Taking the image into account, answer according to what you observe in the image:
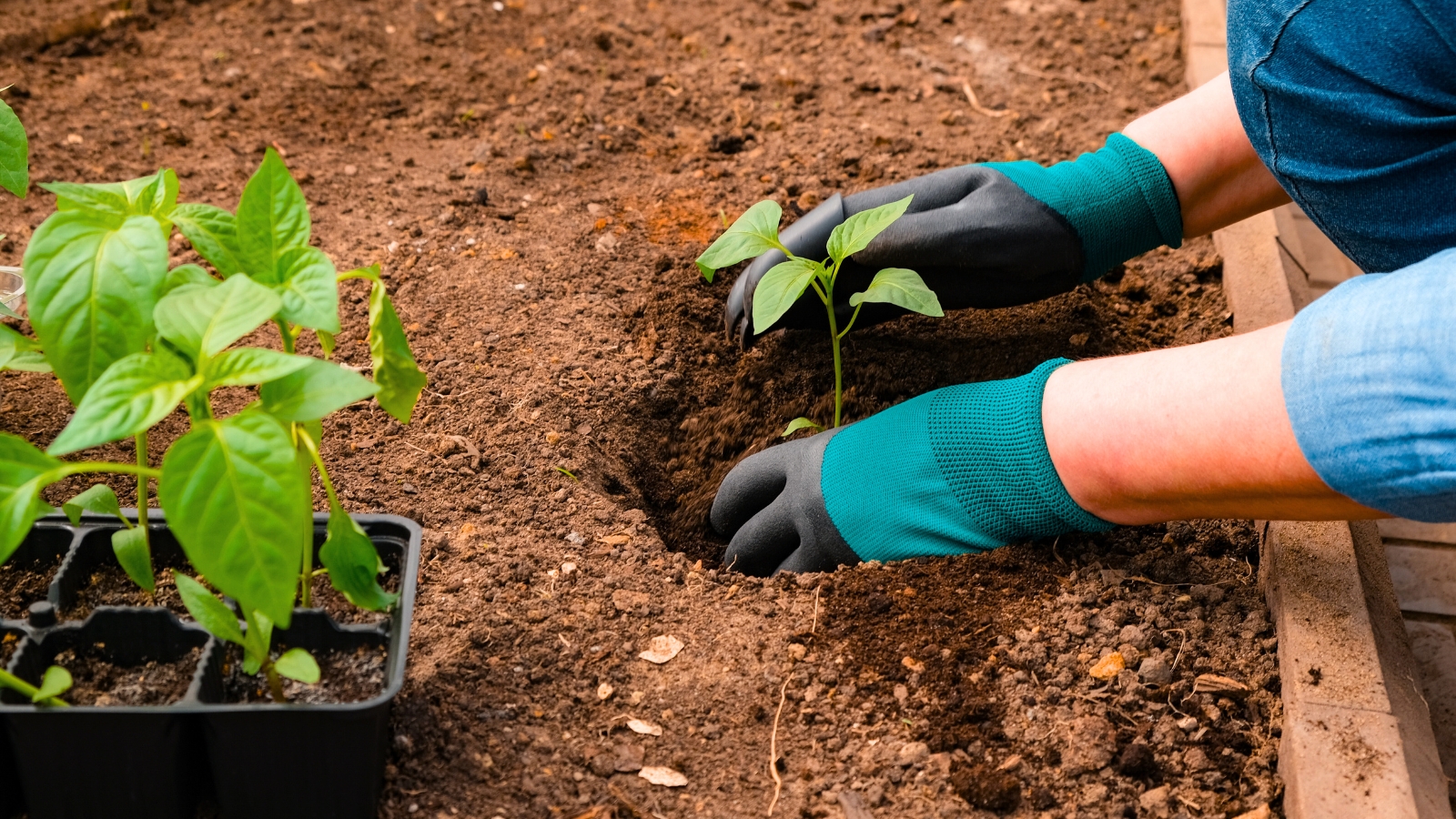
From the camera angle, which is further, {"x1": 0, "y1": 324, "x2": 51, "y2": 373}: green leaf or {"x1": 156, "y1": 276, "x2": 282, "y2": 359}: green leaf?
{"x1": 0, "y1": 324, "x2": 51, "y2": 373}: green leaf

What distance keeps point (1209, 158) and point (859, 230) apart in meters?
0.67

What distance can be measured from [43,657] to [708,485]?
1025mm

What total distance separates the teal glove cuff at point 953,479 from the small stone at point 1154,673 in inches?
7.9

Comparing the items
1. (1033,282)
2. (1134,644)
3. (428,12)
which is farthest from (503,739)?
(428,12)

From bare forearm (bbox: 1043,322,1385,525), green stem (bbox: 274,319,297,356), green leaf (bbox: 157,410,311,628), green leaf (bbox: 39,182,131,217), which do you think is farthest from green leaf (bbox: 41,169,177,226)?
bare forearm (bbox: 1043,322,1385,525)

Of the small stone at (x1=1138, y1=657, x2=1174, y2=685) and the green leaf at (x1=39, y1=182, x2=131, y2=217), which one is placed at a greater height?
the green leaf at (x1=39, y1=182, x2=131, y2=217)

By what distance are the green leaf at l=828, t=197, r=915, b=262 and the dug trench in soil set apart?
0.36 m

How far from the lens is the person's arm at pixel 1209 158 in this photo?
185cm

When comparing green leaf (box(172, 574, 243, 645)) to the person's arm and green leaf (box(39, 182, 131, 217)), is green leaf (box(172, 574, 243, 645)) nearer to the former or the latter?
green leaf (box(39, 182, 131, 217))

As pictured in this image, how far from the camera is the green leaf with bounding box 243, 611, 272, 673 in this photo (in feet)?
3.51

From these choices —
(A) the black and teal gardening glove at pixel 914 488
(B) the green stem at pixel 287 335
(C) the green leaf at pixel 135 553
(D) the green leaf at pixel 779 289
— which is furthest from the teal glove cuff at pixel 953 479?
(C) the green leaf at pixel 135 553

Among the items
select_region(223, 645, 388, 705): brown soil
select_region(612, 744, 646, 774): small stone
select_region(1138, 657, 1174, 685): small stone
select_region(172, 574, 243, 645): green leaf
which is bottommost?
select_region(1138, 657, 1174, 685): small stone

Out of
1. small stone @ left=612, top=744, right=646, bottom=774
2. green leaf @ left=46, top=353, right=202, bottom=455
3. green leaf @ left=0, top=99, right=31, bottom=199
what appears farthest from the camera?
small stone @ left=612, top=744, right=646, bottom=774

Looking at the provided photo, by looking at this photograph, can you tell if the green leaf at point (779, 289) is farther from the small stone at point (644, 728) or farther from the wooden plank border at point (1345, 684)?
the wooden plank border at point (1345, 684)
